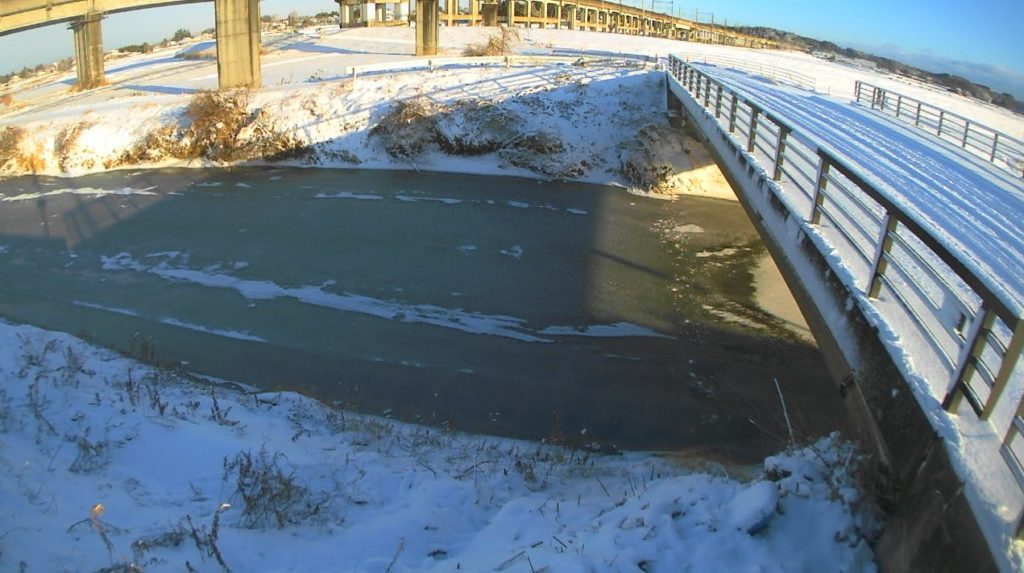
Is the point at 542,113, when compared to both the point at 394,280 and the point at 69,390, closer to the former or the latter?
the point at 394,280

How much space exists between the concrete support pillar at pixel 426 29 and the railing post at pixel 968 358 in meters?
38.7

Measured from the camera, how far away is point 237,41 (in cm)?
3081

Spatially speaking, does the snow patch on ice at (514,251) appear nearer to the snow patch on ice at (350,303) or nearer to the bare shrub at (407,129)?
the snow patch on ice at (350,303)

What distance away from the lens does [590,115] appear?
28547 mm

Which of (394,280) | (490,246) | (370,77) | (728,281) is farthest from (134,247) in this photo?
(370,77)

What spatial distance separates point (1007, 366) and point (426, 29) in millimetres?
39509

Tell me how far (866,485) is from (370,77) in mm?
30276

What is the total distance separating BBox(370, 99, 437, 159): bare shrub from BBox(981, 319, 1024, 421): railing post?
25.0 metres

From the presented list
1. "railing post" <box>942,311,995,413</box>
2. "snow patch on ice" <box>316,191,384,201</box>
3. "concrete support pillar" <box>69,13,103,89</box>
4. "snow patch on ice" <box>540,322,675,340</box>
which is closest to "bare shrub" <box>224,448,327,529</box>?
"railing post" <box>942,311,995,413</box>

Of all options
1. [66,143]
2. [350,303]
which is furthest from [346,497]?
[66,143]

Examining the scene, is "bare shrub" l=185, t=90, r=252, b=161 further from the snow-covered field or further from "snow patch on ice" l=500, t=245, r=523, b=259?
the snow-covered field

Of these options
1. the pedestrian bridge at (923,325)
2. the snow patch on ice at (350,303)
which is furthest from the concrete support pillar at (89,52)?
the pedestrian bridge at (923,325)

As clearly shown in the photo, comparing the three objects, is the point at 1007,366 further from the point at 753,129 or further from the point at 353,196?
the point at 353,196

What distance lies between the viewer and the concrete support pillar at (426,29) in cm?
3882
